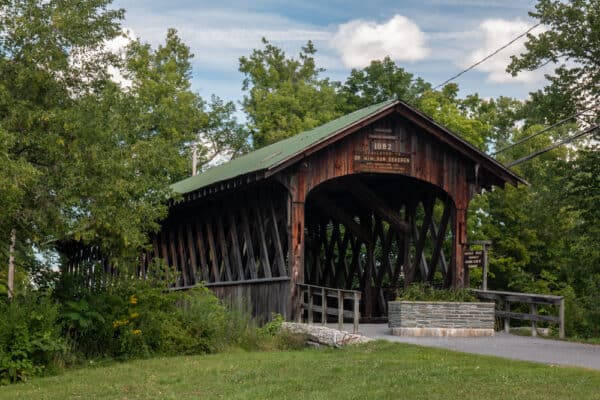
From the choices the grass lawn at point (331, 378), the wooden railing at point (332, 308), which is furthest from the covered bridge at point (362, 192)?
the grass lawn at point (331, 378)

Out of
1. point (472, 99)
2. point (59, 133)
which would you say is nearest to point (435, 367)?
point (59, 133)

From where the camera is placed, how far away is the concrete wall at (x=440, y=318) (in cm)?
1895

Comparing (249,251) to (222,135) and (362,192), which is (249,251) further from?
(222,135)

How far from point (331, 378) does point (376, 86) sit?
3547 centimetres

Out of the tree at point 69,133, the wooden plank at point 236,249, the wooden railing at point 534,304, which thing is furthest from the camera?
the wooden plank at point 236,249

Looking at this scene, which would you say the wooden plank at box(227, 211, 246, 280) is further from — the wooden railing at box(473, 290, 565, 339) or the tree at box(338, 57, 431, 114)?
the tree at box(338, 57, 431, 114)

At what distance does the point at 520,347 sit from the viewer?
17.0m

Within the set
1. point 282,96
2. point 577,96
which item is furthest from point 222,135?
point 577,96

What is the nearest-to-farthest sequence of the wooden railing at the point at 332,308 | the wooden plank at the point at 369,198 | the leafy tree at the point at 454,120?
the wooden railing at the point at 332,308
the wooden plank at the point at 369,198
the leafy tree at the point at 454,120

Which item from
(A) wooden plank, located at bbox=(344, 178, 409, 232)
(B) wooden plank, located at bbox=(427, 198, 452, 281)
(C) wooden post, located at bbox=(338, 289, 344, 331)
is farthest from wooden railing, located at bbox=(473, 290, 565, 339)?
(C) wooden post, located at bbox=(338, 289, 344, 331)

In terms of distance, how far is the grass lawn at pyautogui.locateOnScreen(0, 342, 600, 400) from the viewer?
11.5m

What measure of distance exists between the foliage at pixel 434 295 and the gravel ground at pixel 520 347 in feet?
3.10

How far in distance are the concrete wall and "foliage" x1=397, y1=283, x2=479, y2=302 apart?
1.42ft

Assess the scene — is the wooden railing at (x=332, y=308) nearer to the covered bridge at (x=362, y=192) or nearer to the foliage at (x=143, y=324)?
the covered bridge at (x=362, y=192)
